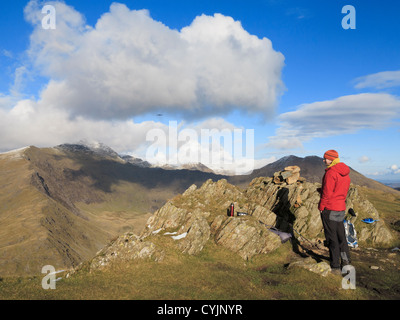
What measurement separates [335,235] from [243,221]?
11.5 m

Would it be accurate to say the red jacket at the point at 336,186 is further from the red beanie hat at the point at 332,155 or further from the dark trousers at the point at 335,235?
the red beanie hat at the point at 332,155

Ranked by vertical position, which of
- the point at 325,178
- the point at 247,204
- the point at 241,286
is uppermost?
the point at 325,178

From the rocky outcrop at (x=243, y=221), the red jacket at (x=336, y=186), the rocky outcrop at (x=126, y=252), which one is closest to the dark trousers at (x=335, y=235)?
the red jacket at (x=336, y=186)

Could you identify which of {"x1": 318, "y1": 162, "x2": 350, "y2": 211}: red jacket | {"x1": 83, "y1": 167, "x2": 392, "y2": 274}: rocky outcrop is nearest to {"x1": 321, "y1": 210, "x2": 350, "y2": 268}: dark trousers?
{"x1": 318, "y1": 162, "x2": 350, "y2": 211}: red jacket

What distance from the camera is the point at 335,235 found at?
17.8 metres

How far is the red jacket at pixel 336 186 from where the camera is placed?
57.2ft

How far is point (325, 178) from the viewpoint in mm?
17938

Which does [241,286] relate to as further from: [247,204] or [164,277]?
[247,204]

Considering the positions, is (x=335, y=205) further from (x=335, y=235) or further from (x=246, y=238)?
(x=246, y=238)

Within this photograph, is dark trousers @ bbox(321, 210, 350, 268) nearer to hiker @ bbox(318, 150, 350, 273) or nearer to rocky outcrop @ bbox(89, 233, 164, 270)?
hiker @ bbox(318, 150, 350, 273)

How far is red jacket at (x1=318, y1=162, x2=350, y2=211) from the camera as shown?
17.4 meters

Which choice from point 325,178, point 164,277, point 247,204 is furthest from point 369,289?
point 247,204

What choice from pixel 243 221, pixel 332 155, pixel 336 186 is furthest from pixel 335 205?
pixel 243 221
